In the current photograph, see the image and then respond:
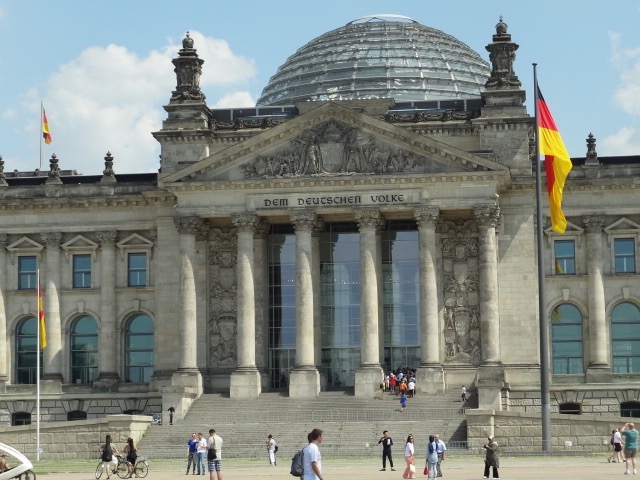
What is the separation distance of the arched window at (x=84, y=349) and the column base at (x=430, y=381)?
21440 mm

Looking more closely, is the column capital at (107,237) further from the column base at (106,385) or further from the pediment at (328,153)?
the column base at (106,385)

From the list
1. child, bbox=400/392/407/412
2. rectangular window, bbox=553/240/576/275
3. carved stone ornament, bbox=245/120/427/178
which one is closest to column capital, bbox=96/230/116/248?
carved stone ornament, bbox=245/120/427/178

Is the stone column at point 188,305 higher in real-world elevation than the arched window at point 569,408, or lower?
higher

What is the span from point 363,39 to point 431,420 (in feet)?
115

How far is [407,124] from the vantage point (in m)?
89.8

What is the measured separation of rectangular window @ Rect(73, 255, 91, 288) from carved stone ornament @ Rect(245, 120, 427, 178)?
1357cm

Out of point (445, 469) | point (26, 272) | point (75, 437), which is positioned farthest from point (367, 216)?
point (445, 469)

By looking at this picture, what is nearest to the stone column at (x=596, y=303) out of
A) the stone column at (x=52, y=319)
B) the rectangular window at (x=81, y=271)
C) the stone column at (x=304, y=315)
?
the stone column at (x=304, y=315)

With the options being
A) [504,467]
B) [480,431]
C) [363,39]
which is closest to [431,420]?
[480,431]

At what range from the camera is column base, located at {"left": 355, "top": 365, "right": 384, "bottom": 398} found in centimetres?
8419

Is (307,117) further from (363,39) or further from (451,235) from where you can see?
(363,39)

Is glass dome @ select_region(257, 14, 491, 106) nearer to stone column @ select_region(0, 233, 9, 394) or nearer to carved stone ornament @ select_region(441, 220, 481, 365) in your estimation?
carved stone ornament @ select_region(441, 220, 481, 365)

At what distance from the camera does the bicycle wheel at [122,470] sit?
6178 cm

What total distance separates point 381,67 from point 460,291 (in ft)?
69.2
